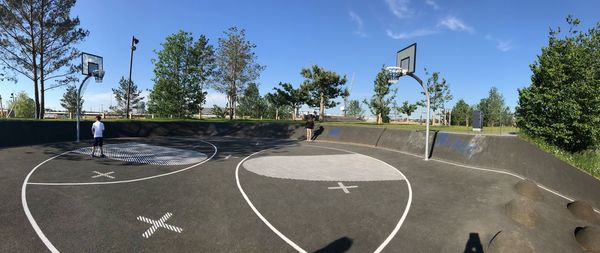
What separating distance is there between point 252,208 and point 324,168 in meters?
6.34

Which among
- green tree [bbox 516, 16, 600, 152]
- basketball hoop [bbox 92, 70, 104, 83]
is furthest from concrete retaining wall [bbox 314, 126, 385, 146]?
basketball hoop [bbox 92, 70, 104, 83]

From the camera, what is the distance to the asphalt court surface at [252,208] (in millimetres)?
6262

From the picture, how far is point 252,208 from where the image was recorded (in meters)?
8.19

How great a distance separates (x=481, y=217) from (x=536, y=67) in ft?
42.3

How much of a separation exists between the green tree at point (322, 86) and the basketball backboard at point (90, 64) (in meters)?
25.6

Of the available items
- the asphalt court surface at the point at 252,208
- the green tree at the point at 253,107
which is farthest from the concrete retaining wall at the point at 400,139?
the green tree at the point at 253,107

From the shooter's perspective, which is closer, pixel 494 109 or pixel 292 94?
pixel 292 94

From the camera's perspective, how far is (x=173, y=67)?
126ft

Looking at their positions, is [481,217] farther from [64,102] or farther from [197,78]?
[64,102]

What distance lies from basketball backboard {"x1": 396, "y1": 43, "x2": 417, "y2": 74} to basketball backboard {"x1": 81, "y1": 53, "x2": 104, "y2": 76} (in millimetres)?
22552

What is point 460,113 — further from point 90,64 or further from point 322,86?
point 90,64

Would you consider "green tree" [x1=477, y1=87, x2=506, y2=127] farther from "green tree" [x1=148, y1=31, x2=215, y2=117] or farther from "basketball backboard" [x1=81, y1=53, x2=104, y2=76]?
"basketball backboard" [x1=81, y1=53, x2=104, y2=76]

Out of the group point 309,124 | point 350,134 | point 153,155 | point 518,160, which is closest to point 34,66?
point 153,155

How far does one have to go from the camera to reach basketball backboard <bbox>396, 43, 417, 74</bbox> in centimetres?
1627
